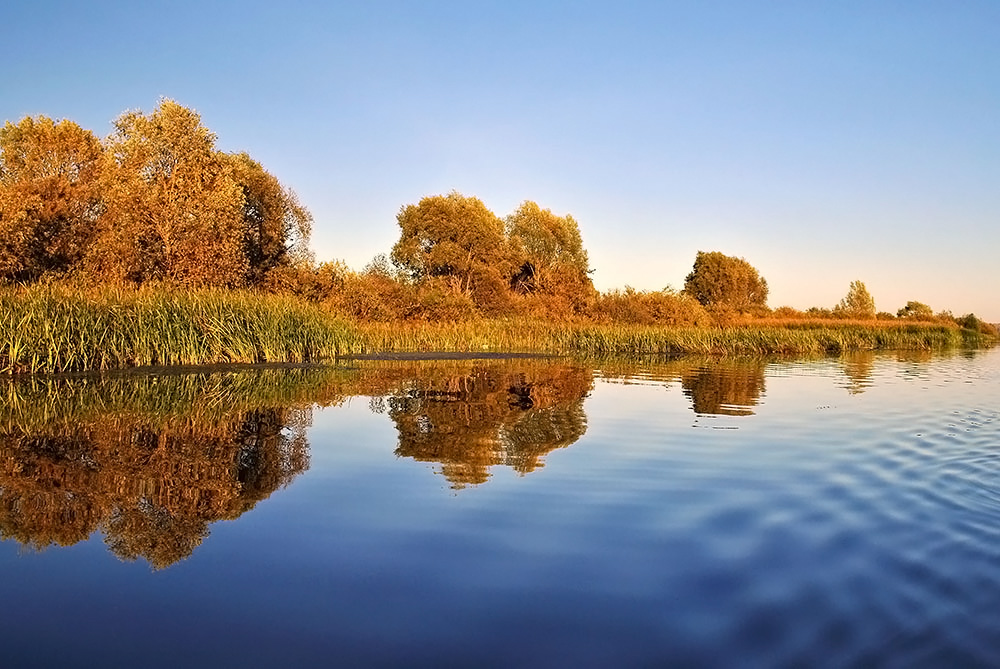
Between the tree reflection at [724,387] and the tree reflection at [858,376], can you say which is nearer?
the tree reflection at [724,387]

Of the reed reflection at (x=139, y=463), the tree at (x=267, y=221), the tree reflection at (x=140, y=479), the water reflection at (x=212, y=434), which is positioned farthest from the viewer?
the tree at (x=267, y=221)

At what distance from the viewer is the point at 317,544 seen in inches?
229

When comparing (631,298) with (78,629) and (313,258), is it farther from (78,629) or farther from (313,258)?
(78,629)

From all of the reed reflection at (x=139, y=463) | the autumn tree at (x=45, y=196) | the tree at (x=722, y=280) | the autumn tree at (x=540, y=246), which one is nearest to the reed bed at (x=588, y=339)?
the reed reflection at (x=139, y=463)

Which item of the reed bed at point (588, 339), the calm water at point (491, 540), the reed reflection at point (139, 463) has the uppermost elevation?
the reed bed at point (588, 339)

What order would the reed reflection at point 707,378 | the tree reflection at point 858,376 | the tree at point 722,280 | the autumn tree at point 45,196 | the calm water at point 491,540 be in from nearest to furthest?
the calm water at point 491,540
the reed reflection at point 707,378
the tree reflection at point 858,376
the autumn tree at point 45,196
the tree at point 722,280

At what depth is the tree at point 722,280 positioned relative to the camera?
8431 cm

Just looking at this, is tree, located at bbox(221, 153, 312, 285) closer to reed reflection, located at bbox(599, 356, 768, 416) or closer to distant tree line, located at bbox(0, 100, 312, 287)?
distant tree line, located at bbox(0, 100, 312, 287)

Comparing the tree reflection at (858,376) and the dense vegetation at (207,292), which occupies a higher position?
the dense vegetation at (207,292)

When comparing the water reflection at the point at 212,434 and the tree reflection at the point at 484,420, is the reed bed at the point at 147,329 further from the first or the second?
the tree reflection at the point at 484,420

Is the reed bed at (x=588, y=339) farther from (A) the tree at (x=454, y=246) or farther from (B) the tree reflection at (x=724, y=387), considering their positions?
(A) the tree at (x=454, y=246)

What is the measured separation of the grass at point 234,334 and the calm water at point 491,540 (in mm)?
6077

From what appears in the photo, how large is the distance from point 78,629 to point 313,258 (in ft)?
143

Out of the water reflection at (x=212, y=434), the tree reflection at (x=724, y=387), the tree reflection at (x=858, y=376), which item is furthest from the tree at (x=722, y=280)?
the water reflection at (x=212, y=434)
